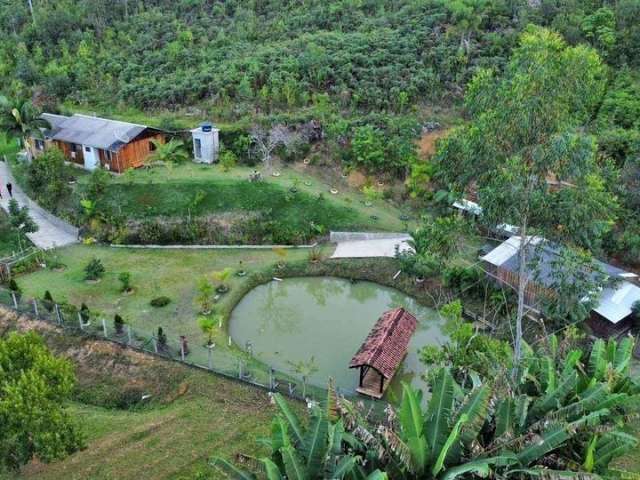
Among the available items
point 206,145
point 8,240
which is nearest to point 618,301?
point 206,145

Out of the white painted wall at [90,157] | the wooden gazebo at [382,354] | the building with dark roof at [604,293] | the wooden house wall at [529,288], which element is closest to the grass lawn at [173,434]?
the wooden gazebo at [382,354]

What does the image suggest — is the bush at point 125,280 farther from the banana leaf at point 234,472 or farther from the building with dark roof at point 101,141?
the banana leaf at point 234,472

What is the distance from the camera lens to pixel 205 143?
32.8m

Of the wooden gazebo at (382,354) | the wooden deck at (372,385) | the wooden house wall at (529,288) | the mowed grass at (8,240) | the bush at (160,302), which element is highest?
the wooden house wall at (529,288)

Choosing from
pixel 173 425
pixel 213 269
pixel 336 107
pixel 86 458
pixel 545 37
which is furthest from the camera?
pixel 336 107

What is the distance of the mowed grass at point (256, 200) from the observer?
28078 mm

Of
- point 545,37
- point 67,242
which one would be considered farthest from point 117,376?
point 545,37

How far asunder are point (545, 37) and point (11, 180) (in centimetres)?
3025

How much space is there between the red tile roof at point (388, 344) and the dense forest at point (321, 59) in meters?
10.7

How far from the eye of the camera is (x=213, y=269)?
25062 millimetres

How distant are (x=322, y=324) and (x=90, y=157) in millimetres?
18326

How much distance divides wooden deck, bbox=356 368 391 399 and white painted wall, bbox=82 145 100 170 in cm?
2127

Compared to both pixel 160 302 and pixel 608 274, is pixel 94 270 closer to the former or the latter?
pixel 160 302

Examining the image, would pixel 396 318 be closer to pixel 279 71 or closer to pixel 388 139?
pixel 388 139
